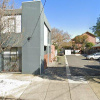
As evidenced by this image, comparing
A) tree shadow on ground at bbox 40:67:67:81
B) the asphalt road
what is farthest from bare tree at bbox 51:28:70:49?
tree shadow on ground at bbox 40:67:67:81

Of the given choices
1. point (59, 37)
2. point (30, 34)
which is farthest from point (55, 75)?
point (59, 37)

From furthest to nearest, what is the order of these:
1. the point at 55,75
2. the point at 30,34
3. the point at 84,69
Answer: the point at 84,69, the point at 30,34, the point at 55,75

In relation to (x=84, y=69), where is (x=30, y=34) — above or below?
above

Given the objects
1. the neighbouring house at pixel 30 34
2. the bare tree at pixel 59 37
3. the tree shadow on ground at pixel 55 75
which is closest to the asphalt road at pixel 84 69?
the tree shadow on ground at pixel 55 75

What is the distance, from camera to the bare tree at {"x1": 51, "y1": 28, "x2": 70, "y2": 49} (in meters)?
31.2

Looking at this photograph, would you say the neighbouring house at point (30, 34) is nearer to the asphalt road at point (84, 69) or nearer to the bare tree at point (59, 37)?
the asphalt road at point (84, 69)

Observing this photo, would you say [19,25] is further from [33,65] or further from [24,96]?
[24,96]

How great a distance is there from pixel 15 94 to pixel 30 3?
681 cm

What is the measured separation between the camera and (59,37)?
3119 cm

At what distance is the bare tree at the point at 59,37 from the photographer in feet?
103

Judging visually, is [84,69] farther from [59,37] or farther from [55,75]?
[59,37]

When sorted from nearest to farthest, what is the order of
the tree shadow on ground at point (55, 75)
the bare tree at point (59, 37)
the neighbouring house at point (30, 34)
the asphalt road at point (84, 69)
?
the tree shadow on ground at point (55, 75) → the neighbouring house at point (30, 34) → the asphalt road at point (84, 69) → the bare tree at point (59, 37)

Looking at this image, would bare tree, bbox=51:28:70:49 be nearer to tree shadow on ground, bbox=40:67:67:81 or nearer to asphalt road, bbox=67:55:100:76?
asphalt road, bbox=67:55:100:76

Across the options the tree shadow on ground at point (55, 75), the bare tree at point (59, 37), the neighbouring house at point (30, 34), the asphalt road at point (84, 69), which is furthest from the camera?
the bare tree at point (59, 37)
